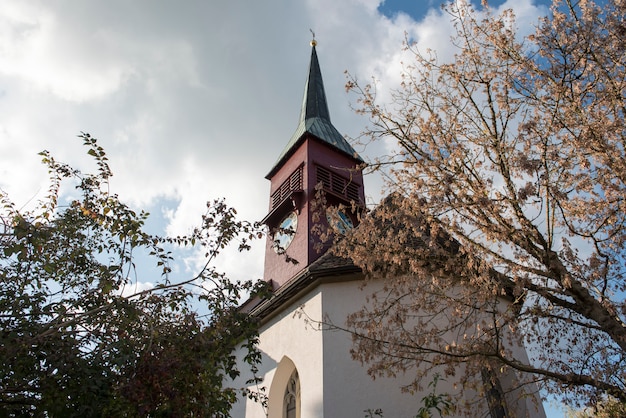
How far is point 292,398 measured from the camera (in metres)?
10.3

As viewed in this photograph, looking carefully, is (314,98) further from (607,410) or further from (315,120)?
(607,410)

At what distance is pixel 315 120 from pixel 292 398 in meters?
12.1

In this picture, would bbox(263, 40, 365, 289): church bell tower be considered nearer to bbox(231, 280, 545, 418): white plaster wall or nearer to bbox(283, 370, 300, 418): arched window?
bbox(231, 280, 545, 418): white plaster wall

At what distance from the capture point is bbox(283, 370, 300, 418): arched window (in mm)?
10000

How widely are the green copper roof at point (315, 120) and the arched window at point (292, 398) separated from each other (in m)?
7.59

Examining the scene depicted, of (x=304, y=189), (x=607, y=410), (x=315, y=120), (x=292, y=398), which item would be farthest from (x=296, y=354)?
(x=315, y=120)

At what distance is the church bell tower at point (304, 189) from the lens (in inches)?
557

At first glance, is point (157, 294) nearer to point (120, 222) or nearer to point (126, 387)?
point (120, 222)

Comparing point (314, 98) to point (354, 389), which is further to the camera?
point (314, 98)

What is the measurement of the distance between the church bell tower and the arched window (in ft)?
10.3

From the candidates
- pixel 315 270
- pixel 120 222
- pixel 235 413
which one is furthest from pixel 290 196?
pixel 120 222

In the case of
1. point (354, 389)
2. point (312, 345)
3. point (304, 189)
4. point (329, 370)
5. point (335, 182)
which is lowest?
point (354, 389)

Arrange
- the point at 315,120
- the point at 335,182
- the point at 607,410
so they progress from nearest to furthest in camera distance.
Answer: the point at 607,410 < the point at 335,182 < the point at 315,120

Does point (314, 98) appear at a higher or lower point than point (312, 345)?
higher
